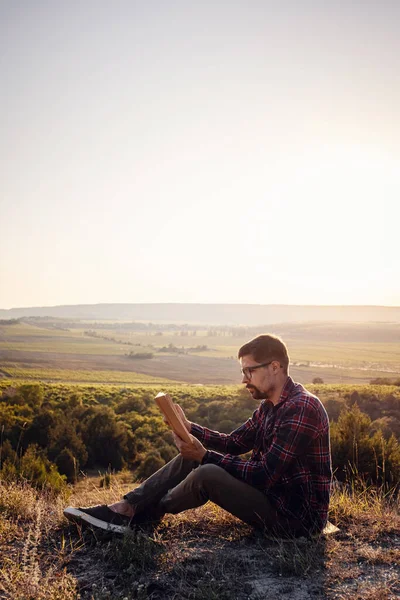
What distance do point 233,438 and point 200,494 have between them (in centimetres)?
61

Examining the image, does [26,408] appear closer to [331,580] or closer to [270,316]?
[331,580]

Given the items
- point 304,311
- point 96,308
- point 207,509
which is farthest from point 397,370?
point 96,308

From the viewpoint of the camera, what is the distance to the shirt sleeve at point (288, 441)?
3379mm

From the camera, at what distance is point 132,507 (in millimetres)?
3846

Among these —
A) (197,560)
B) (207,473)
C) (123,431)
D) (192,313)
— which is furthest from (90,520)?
(192,313)

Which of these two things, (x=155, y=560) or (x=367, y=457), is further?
(x=367, y=457)

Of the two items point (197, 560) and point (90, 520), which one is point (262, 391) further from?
point (90, 520)

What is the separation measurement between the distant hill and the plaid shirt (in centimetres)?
6554

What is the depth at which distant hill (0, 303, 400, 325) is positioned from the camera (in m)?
103

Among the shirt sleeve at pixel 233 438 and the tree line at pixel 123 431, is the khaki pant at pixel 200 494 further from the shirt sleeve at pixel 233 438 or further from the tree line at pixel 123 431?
the tree line at pixel 123 431

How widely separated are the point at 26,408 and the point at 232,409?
909 centimetres

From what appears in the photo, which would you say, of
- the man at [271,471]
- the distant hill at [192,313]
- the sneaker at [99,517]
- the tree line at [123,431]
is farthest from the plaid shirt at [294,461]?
→ the distant hill at [192,313]

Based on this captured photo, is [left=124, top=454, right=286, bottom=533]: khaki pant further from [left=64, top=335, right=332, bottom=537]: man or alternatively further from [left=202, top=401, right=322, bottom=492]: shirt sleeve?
[left=202, top=401, right=322, bottom=492]: shirt sleeve

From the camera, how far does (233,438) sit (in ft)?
13.4
